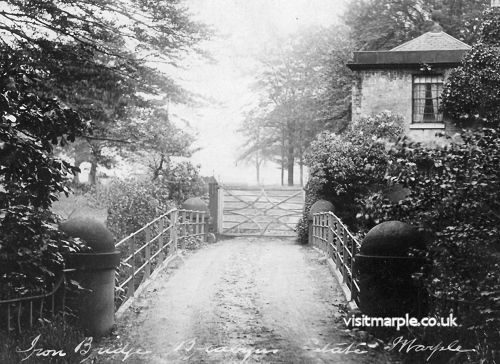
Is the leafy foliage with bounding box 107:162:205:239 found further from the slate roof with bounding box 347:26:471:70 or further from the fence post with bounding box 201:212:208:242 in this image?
the slate roof with bounding box 347:26:471:70

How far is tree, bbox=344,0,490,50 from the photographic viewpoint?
27.6m

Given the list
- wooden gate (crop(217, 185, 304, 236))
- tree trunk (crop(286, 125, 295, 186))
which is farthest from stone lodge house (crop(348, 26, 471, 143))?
tree trunk (crop(286, 125, 295, 186))

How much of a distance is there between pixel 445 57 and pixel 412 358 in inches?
541

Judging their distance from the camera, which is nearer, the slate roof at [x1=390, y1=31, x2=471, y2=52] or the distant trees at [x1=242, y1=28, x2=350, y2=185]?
the slate roof at [x1=390, y1=31, x2=471, y2=52]

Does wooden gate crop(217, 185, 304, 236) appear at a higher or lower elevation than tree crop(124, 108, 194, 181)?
lower

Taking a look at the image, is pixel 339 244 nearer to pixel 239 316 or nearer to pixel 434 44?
pixel 239 316

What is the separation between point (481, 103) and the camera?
1659 cm

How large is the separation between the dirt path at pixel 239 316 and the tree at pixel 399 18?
18902mm

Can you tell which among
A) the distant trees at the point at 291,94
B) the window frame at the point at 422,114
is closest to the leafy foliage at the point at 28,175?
the window frame at the point at 422,114

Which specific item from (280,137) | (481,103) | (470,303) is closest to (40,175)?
(470,303)

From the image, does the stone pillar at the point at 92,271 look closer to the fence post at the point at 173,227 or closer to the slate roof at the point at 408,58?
the fence post at the point at 173,227

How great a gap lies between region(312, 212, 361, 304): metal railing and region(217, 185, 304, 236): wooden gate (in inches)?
157

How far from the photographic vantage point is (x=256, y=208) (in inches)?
796

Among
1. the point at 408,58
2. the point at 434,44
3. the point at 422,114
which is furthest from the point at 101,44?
the point at 434,44
